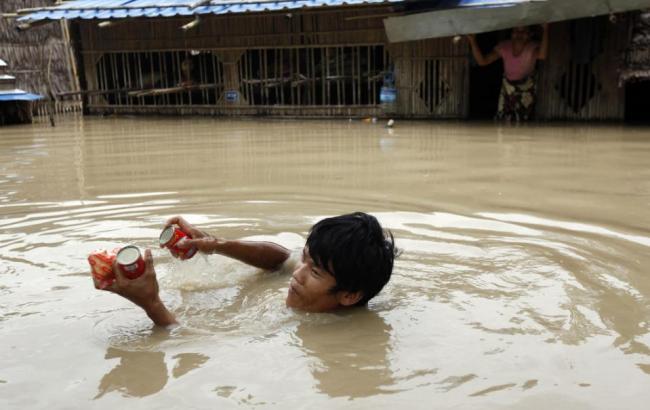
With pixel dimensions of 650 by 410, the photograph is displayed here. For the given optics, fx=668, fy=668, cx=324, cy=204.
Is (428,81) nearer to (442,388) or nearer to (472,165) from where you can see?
(472,165)

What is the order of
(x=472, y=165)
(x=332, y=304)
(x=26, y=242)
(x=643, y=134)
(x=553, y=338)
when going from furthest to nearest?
1. (x=643, y=134)
2. (x=472, y=165)
3. (x=26, y=242)
4. (x=332, y=304)
5. (x=553, y=338)

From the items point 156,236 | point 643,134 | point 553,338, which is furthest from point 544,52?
point 553,338

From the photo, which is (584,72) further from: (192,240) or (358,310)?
(192,240)

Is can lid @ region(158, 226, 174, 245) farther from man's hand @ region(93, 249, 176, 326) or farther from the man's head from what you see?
the man's head

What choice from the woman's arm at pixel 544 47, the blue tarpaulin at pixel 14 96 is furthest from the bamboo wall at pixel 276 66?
the blue tarpaulin at pixel 14 96

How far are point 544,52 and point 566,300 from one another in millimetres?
8168

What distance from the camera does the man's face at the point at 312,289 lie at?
2.65 metres

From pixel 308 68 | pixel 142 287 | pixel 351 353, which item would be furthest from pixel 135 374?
pixel 308 68

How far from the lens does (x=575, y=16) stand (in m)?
8.67

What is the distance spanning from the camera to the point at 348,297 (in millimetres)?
2695

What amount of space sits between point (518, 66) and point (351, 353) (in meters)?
8.89

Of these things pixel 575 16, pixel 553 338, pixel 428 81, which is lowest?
pixel 553 338

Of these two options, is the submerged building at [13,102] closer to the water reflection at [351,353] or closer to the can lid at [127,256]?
the can lid at [127,256]

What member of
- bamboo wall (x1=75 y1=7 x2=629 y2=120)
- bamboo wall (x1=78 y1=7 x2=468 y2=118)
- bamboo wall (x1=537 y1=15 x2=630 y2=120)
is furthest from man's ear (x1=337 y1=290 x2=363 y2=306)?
bamboo wall (x1=78 y1=7 x2=468 y2=118)
